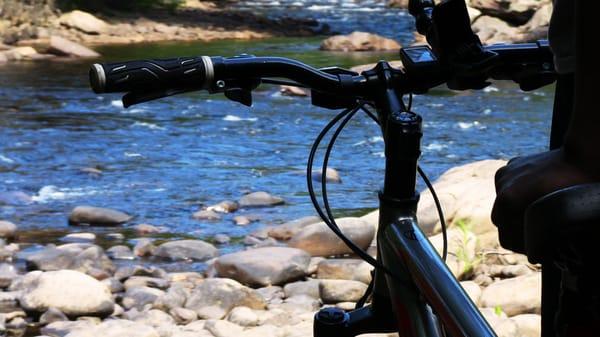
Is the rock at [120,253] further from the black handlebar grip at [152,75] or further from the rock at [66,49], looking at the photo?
the rock at [66,49]

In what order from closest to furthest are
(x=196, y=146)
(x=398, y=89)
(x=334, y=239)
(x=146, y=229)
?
1. (x=398, y=89)
2. (x=334, y=239)
3. (x=146, y=229)
4. (x=196, y=146)

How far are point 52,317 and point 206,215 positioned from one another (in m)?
2.62

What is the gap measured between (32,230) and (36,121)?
14.0 ft

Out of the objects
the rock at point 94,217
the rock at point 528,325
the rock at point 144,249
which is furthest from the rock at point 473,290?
the rock at point 94,217

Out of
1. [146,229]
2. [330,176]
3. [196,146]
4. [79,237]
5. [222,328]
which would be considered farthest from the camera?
[196,146]

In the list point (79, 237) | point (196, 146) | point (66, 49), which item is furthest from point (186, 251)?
point (66, 49)

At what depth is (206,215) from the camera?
7004 mm

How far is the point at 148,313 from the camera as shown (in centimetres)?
454

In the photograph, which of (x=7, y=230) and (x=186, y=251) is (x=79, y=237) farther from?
(x=186, y=251)

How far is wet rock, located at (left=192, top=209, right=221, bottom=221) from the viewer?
697 centimetres

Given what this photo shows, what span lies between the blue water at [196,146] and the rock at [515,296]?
2.65 meters

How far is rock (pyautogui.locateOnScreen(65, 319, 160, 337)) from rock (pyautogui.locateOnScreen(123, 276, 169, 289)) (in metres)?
1.36

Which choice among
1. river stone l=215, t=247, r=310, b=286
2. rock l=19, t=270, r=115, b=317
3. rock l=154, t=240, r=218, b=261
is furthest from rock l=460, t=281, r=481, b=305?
rock l=154, t=240, r=218, b=261

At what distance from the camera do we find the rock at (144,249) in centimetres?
595
